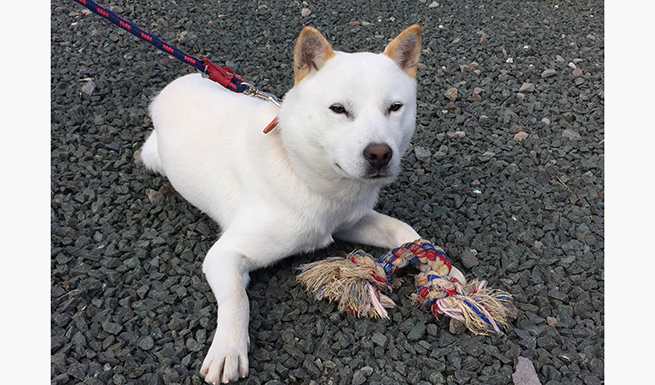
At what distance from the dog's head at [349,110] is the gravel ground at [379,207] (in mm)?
791

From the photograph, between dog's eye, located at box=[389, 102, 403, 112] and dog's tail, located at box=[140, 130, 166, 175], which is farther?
dog's tail, located at box=[140, 130, 166, 175]

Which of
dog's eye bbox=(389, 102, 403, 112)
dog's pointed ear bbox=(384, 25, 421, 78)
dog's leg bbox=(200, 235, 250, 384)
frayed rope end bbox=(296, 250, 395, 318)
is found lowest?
dog's leg bbox=(200, 235, 250, 384)

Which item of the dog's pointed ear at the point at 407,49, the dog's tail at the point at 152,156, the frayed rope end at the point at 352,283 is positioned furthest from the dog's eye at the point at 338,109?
the dog's tail at the point at 152,156

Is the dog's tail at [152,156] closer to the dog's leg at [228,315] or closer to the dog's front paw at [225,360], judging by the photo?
the dog's leg at [228,315]

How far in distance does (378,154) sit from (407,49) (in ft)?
2.24

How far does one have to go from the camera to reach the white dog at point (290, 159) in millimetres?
2283

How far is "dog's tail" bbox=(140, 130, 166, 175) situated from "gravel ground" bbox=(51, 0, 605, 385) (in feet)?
0.30

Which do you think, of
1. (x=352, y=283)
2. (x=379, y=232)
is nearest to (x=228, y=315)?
(x=352, y=283)

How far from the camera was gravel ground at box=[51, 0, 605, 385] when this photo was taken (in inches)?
91.2

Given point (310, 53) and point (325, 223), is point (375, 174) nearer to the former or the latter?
point (325, 223)

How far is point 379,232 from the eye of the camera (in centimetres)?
301

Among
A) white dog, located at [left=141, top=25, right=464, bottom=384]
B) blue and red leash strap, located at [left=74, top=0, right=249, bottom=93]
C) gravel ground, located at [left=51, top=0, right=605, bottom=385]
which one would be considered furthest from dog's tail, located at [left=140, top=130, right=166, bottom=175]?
blue and red leash strap, located at [left=74, top=0, right=249, bottom=93]

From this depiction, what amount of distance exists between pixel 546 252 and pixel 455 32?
3.61 meters

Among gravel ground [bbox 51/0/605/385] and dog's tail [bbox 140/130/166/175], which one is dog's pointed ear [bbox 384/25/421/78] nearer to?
gravel ground [bbox 51/0/605/385]
